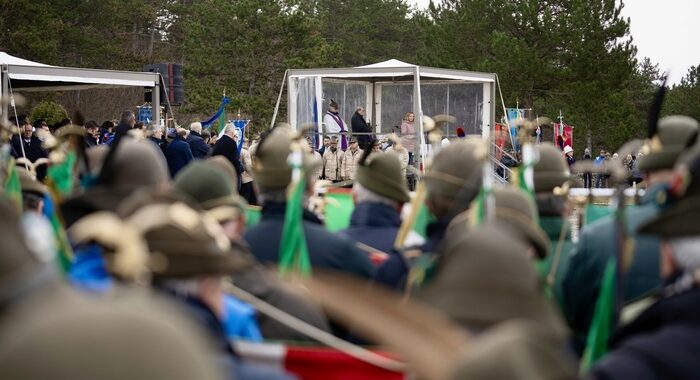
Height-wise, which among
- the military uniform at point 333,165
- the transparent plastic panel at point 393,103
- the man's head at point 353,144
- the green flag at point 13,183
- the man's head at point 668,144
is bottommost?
the military uniform at point 333,165

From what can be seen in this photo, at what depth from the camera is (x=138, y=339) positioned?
1702 mm

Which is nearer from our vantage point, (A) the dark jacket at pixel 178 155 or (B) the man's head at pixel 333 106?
(A) the dark jacket at pixel 178 155

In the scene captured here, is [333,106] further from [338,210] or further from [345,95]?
[338,210]

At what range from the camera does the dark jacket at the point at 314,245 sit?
219 inches

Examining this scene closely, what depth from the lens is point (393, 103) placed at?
24906 mm

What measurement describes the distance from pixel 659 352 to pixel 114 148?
2.57 meters

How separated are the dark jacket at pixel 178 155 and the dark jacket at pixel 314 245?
38.7 feet

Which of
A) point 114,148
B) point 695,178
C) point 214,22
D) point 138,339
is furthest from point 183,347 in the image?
point 214,22

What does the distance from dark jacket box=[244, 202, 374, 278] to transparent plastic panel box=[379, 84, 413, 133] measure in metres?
18.7

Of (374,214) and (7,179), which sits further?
(7,179)

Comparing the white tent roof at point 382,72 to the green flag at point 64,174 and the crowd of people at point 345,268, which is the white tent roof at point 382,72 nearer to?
the crowd of people at point 345,268

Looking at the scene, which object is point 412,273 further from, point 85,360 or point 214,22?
point 214,22

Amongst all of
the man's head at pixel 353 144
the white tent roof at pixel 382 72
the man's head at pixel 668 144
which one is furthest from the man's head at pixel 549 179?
the man's head at pixel 353 144

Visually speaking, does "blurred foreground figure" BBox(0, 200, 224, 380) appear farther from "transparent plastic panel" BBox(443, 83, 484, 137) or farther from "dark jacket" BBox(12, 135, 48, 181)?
"transparent plastic panel" BBox(443, 83, 484, 137)
